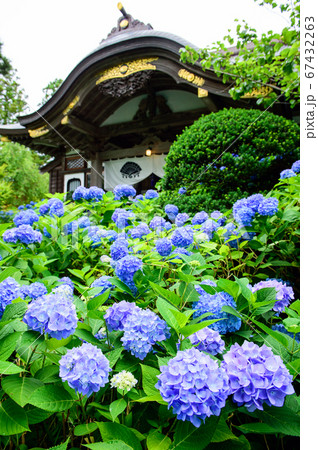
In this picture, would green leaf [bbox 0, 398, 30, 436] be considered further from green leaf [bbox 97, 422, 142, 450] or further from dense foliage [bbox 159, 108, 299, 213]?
dense foliage [bbox 159, 108, 299, 213]

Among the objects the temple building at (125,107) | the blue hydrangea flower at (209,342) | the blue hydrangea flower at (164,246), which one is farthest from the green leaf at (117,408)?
the temple building at (125,107)

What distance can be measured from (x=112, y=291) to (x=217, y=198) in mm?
2255

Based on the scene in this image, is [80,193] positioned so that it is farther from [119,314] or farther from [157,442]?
[157,442]

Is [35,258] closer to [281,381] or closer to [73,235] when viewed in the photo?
[73,235]

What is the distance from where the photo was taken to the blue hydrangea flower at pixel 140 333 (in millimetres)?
801

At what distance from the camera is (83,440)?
0.81 metres

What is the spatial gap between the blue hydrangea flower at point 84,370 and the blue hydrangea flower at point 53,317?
101 mm

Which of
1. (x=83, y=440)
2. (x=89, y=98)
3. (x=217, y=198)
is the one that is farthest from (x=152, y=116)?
(x=83, y=440)

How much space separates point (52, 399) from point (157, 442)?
244mm

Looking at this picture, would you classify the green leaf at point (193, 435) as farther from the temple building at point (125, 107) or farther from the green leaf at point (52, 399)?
the temple building at point (125, 107)

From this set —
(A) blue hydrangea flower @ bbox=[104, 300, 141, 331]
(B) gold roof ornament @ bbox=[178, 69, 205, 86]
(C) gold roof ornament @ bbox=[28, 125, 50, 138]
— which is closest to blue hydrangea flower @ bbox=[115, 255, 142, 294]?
(A) blue hydrangea flower @ bbox=[104, 300, 141, 331]

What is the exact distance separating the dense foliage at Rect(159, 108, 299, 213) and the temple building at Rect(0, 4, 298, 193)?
1792 millimetres

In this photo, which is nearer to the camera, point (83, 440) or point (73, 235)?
point (83, 440)

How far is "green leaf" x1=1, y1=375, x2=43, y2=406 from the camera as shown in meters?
0.67
